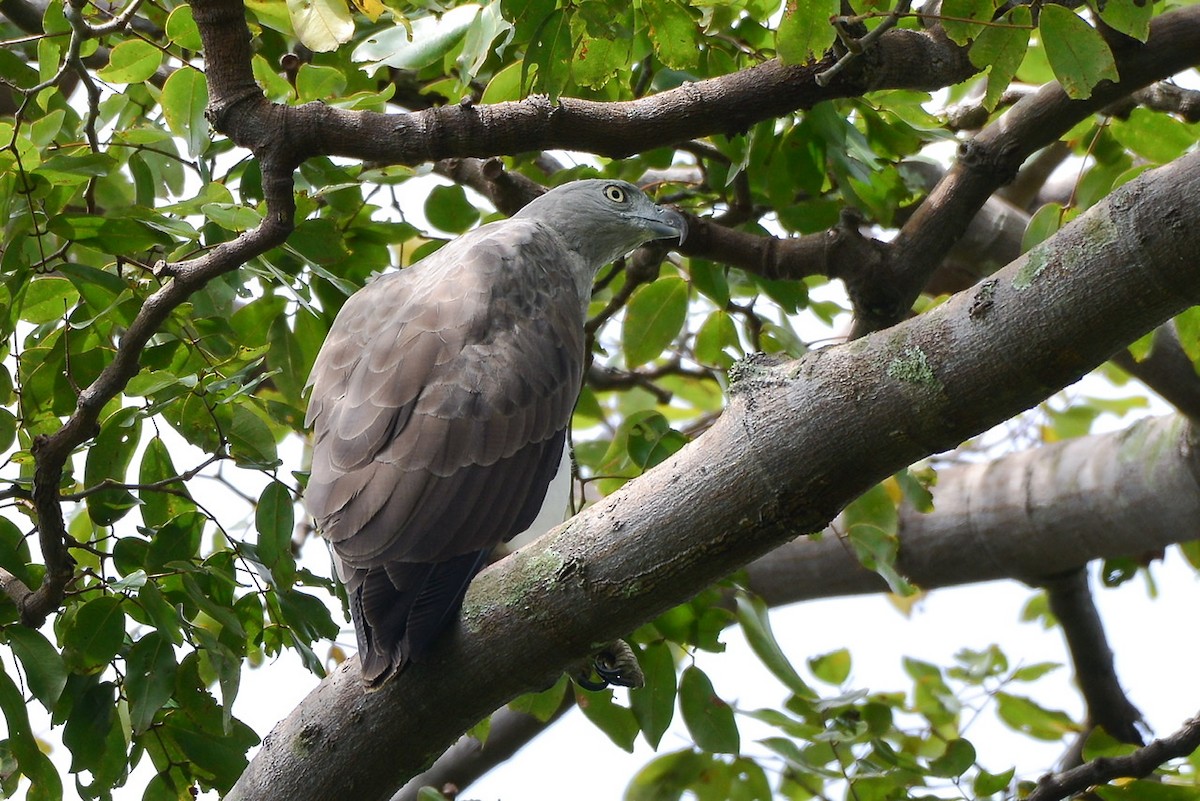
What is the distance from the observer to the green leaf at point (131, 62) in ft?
12.6

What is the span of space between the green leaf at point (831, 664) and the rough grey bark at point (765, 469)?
1999mm

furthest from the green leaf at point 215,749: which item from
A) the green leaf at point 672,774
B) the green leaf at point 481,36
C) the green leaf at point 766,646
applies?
the green leaf at point 481,36

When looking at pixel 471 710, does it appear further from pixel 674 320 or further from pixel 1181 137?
pixel 1181 137

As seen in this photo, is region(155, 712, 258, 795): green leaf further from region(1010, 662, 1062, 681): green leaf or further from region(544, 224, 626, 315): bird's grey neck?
region(1010, 662, 1062, 681): green leaf

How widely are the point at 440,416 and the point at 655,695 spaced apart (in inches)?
42.5

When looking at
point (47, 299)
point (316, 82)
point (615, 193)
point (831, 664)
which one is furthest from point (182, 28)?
point (831, 664)

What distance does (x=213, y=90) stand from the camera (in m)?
3.34

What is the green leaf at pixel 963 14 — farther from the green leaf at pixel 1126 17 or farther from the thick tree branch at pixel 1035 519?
the thick tree branch at pixel 1035 519

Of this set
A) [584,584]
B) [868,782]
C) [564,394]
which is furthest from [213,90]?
[868,782]

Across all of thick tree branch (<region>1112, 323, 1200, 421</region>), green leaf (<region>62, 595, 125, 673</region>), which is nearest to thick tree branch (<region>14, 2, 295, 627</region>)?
green leaf (<region>62, 595, 125, 673</region>)

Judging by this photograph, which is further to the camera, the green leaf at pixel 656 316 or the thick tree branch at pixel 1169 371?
the thick tree branch at pixel 1169 371

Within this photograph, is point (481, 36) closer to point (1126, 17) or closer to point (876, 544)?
point (1126, 17)

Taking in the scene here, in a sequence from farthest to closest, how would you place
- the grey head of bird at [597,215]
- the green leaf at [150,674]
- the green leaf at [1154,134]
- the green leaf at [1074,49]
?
the grey head of bird at [597,215] → the green leaf at [1154,134] → the green leaf at [150,674] → the green leaf at [1074,49]

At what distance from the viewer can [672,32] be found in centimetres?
371
